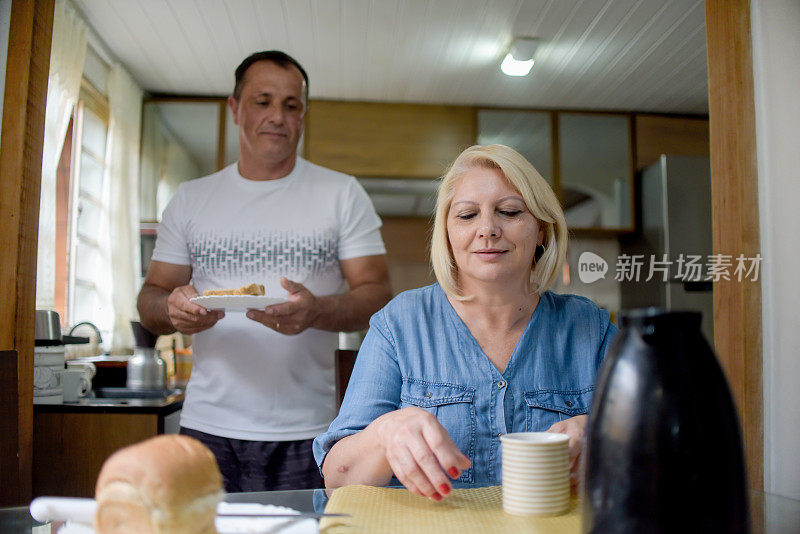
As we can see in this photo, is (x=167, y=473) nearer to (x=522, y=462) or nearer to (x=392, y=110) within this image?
(x=522, y=462)

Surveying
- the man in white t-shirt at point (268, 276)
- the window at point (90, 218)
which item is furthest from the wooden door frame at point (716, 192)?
the window at point (90, 218)

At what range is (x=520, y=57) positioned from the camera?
135 inches

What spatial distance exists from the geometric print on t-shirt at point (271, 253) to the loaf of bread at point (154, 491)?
125 centimetres

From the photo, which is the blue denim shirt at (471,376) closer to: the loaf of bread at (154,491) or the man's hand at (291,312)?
the man's hand at (291,312)

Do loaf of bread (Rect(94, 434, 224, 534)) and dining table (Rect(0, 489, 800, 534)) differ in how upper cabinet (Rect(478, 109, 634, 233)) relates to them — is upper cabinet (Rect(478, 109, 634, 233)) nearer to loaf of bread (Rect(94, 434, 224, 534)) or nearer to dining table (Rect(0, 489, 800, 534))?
dining table (Rect(0, 489, 800, 534))

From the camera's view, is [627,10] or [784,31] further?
[627,10]

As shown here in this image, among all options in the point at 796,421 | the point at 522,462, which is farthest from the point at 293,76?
the point at 796,421

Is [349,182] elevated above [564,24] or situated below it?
below

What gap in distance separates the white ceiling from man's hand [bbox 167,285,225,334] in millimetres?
1907

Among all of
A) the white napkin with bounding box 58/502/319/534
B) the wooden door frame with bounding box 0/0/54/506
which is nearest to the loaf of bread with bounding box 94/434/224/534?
the white napkin with bounding box 58/502/319/534

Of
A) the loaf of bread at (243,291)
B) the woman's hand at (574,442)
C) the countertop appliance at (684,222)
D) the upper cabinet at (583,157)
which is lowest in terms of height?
the woman's hand at (574,442)

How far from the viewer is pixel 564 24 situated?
125 inches

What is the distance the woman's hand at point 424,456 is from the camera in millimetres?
766

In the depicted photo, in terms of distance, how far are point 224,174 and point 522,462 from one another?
1.54 meters
